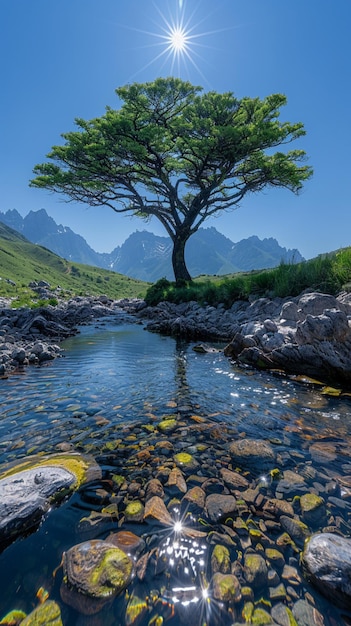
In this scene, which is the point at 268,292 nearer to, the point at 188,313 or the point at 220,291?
the point at 220,291

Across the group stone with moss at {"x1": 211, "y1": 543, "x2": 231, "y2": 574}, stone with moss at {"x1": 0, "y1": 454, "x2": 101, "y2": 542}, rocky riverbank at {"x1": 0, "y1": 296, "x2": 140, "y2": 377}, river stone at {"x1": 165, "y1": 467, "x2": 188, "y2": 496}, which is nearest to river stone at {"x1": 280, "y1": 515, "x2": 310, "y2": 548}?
stone with moss at {"x1": 211, "y1": 543, "x2": 231, "y2": 574}

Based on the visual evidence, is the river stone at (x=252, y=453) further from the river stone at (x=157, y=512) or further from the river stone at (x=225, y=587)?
the river stone at (x=225, y=587)

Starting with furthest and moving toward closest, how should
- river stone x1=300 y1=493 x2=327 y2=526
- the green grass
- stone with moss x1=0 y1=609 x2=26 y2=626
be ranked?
the green grass < river stone x1=300 y1=493 x2=327 y2=526 < stone with moss x1=0 y1=609 x2=26 y2=626

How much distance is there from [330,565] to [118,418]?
3.91 metres

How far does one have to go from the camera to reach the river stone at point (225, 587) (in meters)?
2.21

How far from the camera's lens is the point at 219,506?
10.3 feet

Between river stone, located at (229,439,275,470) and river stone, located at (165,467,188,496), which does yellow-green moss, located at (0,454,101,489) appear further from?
river stone, located at (229,439,275,470)

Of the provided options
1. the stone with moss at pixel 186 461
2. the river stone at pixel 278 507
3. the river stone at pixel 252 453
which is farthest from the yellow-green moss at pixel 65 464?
the river stone at pixel 278 507

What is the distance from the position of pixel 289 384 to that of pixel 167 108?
27.6 m

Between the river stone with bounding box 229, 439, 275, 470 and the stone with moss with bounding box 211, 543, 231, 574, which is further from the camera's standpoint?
the river stone with bounding box 229, 439, 275, 470

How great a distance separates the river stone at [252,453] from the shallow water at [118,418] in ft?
0.61

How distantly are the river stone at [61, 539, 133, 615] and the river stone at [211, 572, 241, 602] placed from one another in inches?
28.9

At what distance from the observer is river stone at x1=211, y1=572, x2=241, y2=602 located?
2207 millimetres

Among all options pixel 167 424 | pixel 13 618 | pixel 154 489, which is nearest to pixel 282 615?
pixel 154 489
